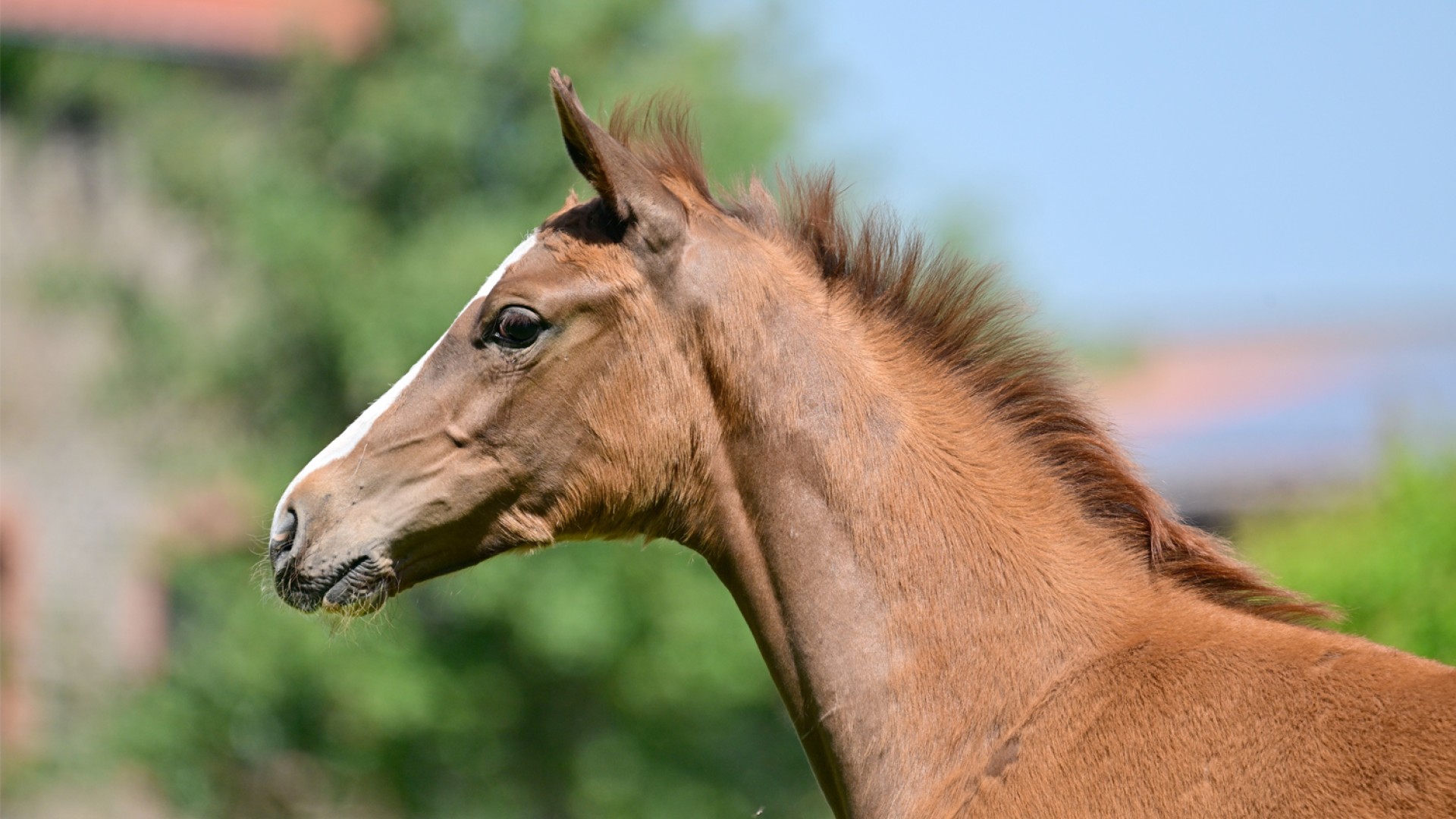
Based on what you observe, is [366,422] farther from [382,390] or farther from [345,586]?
[382,390]

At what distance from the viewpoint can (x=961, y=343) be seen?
3.25 meters

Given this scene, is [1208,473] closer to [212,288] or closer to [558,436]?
[212,288]

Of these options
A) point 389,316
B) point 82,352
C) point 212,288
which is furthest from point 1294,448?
point 82,352

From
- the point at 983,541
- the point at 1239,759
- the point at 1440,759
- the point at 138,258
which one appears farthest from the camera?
the point at 138,258

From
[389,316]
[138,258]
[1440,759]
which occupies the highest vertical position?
[1440,759]

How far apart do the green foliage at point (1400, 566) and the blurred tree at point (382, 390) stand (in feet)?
19.5

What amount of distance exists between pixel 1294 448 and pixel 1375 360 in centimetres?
761

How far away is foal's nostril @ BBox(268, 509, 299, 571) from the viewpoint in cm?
334

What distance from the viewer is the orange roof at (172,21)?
584 inches

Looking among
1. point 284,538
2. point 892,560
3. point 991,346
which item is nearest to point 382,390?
point 284,538

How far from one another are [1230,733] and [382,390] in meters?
9.97

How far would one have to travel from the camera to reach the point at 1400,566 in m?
5.93

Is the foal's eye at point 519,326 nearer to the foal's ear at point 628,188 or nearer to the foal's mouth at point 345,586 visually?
the foal's ear at point 628,188

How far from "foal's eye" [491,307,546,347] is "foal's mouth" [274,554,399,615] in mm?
629
